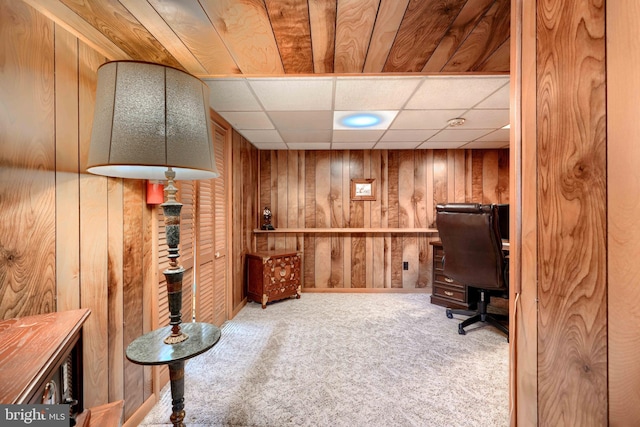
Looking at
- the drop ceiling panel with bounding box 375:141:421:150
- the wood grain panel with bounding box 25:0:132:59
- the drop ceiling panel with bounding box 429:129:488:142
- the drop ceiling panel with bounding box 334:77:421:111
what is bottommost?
the wood grain panel with bounding box 25:0:132:59

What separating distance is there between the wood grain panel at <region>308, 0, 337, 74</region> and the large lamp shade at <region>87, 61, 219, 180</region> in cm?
69

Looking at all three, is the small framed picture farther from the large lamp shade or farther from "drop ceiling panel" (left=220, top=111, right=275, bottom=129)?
the large lamp shade

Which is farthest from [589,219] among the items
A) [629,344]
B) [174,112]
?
[174,112]

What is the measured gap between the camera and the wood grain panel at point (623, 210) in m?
0.68

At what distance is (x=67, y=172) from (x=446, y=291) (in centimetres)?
363

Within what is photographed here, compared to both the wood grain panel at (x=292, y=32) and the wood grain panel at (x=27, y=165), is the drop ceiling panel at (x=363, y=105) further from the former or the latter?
the wood grain panel at (x=27, y=165)

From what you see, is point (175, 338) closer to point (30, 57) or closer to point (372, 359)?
point (30, 57)

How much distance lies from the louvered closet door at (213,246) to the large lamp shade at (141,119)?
1440mm

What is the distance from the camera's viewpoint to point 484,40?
1345 mm

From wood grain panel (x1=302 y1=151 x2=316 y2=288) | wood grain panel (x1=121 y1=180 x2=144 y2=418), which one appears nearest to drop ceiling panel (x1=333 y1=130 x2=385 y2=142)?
wood grain panel (x1=302 y1=151 x2=316 y2=288)

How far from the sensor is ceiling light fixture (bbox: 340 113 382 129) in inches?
98.7

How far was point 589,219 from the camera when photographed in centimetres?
74

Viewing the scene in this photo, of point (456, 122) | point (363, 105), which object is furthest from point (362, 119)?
point (456, 122)

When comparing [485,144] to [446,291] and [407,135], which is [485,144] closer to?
[407,135]
